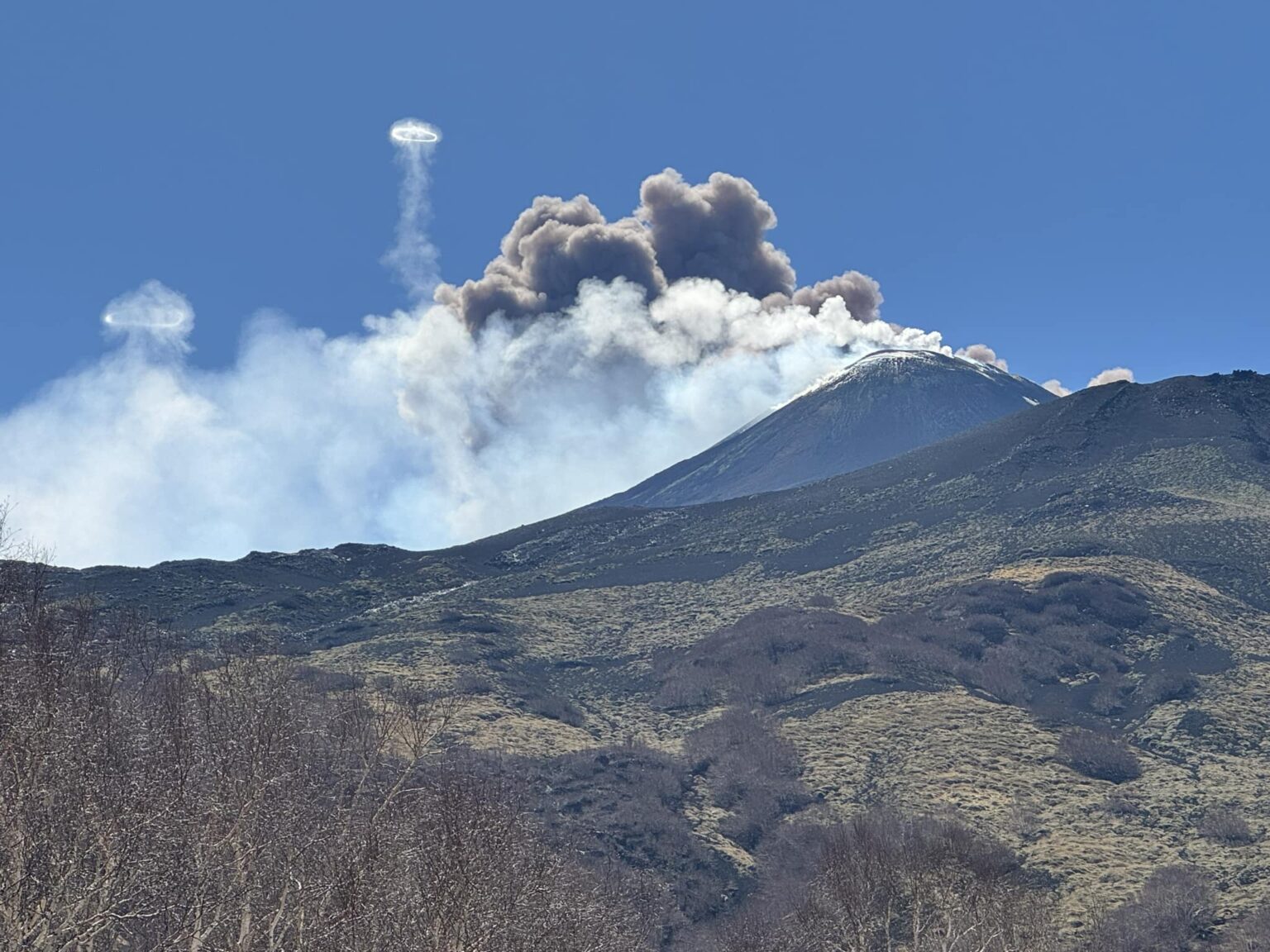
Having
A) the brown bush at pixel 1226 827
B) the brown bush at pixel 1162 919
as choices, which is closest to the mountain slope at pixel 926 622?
the brown bush at pixel 1226 827

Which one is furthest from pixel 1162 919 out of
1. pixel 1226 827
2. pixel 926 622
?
pixel 926 622

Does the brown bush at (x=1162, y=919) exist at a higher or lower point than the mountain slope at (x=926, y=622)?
lower

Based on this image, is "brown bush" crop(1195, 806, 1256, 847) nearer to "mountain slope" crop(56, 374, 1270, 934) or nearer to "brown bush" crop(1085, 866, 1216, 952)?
"mountain slope" crop(56, 374, 1270, 934)

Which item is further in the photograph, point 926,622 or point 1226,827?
point 926,622

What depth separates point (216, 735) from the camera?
109 ft

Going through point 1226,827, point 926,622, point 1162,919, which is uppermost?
point 926,622

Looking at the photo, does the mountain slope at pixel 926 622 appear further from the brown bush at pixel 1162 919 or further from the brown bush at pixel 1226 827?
the brown bush at pixel 1162 919

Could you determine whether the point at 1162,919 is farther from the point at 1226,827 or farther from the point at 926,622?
the point at 926,622

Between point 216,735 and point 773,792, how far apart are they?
50563 millimetres

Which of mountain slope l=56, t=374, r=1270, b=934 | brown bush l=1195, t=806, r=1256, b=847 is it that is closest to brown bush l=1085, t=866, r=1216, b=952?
mountain slope l=56, t=374, r=1270, b=934

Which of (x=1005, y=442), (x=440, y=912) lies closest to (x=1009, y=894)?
(x=440, y=912)

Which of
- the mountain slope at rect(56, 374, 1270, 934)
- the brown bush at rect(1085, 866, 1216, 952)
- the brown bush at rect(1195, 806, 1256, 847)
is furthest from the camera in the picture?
the mountain slope at rect(56, 374, 1270, 934)

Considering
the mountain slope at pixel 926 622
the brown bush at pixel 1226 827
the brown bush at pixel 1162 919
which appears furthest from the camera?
the mountain slope at pixel 926 622

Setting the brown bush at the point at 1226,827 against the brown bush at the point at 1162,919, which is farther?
the brown bush at the point at 1226,827
